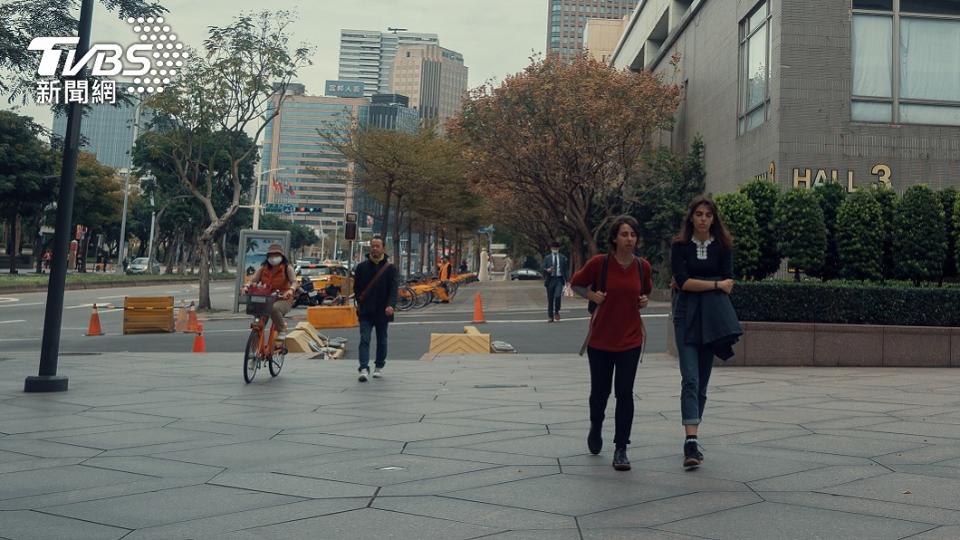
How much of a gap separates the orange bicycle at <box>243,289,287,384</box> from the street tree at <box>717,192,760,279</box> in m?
7.13

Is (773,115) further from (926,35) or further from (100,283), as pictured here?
(100,283)

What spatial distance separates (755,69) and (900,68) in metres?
4.18

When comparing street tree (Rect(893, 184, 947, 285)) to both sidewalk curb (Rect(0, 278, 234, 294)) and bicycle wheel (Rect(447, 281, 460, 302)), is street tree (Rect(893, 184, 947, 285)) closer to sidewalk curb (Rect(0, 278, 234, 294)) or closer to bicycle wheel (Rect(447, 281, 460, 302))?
bicycle wheel (Rect(447, 281, 460, 302))

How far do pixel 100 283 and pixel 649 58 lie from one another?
30.9 m

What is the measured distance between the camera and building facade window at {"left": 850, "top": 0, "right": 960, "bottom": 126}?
2514 cm

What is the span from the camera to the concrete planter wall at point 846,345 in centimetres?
1341

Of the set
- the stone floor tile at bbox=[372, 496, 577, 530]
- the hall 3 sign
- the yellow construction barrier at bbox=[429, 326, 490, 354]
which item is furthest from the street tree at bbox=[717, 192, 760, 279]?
the hall 3 sign

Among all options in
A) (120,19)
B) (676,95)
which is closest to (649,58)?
(676,95)

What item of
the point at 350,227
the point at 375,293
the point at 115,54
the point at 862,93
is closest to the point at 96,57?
the point at 115,54

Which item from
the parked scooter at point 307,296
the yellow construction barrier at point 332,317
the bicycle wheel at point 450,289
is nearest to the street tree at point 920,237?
the yellow construction barrier at point 332,317

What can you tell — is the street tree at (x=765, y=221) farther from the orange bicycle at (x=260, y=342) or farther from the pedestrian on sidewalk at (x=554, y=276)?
the pedestrian on sidewalk at (x=554, y=276)

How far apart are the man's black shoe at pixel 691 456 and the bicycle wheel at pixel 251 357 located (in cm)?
667

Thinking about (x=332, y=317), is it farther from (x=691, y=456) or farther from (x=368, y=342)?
(x=691, y=456)

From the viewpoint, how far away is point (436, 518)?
4801 mm
